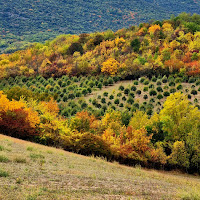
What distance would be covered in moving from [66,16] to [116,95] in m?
132

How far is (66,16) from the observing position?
183000 millimetres

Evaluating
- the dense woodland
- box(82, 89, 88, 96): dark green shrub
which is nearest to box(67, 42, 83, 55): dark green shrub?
the dense woodland

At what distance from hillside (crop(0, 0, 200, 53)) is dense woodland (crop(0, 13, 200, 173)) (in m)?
44.1

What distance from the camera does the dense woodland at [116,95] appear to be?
33344 millimetres

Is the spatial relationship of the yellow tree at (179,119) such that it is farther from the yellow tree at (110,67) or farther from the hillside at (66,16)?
the hillside at (66,16)

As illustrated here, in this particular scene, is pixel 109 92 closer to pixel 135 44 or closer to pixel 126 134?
pixel 135 44

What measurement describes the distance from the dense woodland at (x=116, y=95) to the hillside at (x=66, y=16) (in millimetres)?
44111

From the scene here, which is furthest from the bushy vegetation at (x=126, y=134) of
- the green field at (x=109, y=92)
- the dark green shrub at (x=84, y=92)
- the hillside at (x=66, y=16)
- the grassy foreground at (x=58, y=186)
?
the hillside at (x=66, y=16)

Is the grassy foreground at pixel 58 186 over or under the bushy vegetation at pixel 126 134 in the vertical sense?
under

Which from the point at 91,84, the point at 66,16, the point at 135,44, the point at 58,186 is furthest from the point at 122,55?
the point at 66,16

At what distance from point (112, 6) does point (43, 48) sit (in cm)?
9440

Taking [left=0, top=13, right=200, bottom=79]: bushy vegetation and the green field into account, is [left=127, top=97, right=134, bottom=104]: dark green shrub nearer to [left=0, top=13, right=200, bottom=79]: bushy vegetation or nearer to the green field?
the green field

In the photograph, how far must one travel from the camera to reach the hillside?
16279cm

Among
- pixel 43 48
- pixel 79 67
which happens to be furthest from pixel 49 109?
pixel 43 48
